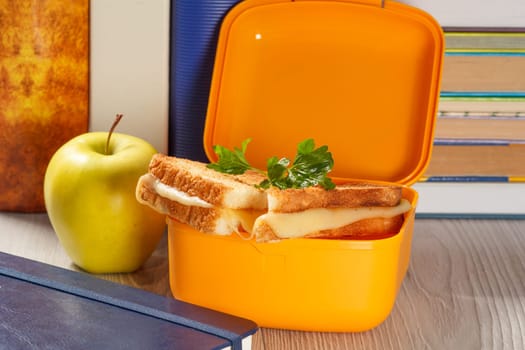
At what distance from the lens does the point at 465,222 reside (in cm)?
115

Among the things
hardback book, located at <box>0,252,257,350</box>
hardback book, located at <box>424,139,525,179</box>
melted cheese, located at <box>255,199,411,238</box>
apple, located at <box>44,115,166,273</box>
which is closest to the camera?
hardback book, located at <box>0,252,257,350</box>

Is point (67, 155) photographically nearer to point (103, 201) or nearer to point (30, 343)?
point (103, 201)

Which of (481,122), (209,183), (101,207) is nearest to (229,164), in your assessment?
(209,183)

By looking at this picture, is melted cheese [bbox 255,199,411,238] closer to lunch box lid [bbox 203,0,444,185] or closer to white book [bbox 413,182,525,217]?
lunch box lid [bbox 203,0,444,185]

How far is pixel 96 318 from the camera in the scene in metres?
0.71

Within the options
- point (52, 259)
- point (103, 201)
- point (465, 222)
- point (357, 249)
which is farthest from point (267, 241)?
point (465, 222)

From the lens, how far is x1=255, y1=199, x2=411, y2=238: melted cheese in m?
0.79

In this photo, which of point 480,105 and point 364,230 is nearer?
point 364,230

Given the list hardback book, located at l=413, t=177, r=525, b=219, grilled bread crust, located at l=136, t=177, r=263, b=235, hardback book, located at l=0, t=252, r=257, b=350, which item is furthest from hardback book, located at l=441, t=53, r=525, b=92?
hardback book, located at l=0, t=252, r=257, b=350

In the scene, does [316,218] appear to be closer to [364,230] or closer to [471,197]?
[364,230]

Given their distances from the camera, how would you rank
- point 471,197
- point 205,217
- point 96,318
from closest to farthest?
point 96,318
point 205,217
point 471,197

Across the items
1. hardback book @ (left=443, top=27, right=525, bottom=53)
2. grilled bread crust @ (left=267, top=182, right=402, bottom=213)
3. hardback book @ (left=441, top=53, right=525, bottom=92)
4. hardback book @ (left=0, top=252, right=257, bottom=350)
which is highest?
hardback book @ (left=443, top=27, right=525, bottom=53)

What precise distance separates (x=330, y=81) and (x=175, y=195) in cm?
29

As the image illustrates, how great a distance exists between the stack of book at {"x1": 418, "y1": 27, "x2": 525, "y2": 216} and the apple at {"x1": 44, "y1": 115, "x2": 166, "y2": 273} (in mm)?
381
